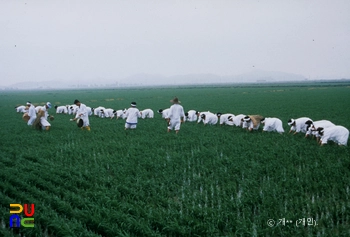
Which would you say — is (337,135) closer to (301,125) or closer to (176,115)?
(301,125)

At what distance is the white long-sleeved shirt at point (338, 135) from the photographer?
26.8ft

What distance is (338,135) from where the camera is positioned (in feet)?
27.0

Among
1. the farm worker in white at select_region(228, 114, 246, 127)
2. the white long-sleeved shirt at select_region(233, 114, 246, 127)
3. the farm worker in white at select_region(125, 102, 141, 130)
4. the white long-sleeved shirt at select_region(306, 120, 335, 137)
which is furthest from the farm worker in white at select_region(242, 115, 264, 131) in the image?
the farm worker in white at select_region(125, 102, 141, 130)

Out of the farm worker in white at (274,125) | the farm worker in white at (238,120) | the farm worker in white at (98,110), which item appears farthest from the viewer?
the farm worker in white at (98,110)

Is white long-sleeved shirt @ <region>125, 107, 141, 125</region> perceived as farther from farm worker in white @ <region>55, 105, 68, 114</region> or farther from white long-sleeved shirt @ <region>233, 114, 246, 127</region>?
farm worker in white @ <region>55, 105, 68, 114</region>

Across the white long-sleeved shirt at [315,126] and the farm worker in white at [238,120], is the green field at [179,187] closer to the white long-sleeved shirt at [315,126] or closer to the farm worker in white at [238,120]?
the white long-sleeved shirt at [315,126]

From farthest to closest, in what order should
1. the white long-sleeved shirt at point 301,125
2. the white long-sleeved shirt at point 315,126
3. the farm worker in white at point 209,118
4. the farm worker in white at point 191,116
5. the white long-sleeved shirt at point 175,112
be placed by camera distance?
the farm worker in white at point 191,116 < the farm worker in white at point 209,118 < the white long-sleeved shirt at point 175,112 < the white long-sleeved shirt at point 301,125 < the white long-sleeved shirt at point 315,126

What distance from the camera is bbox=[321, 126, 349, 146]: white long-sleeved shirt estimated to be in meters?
8.16

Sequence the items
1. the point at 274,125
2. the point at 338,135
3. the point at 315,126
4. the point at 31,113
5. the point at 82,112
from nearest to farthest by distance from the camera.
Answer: the point at 338,135, the point at 315,126, the point at 274,125, the point at 82,112, the point at 31,113

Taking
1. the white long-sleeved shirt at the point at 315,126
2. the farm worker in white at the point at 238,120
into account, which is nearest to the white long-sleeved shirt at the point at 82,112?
the farm worker in white at the point at 238,120

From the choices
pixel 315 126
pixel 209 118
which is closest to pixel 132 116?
pixel 209 118

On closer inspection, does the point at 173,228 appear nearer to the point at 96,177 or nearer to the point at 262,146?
the point at 96,177

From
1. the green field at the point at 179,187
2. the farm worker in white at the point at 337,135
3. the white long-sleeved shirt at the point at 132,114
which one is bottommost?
the green field at the point at 179,187

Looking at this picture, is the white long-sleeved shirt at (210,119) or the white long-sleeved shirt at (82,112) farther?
the white long-sleeved shirt at (210,119)
